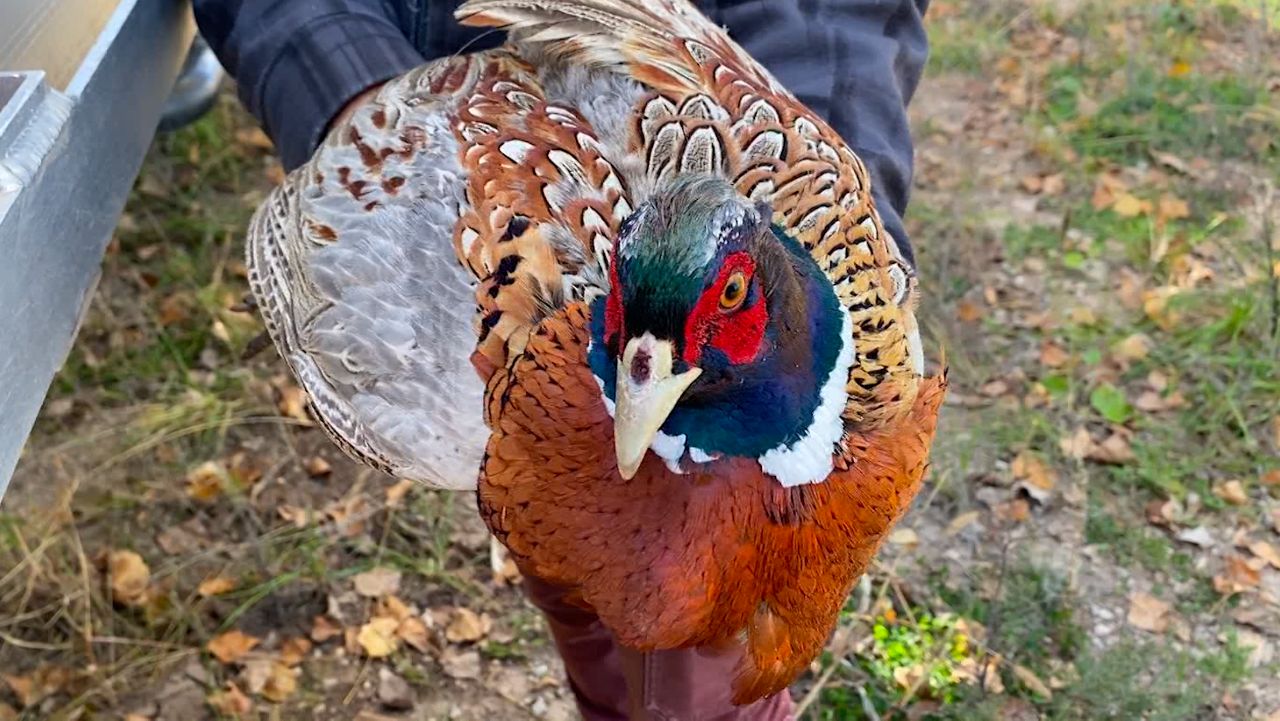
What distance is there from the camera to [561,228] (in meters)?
1.96

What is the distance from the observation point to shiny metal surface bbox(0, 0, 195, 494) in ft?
5.51

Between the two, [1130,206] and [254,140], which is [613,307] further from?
[254,140]

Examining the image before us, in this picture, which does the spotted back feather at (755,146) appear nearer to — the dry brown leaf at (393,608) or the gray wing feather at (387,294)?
the gray wing feather at (387,294)

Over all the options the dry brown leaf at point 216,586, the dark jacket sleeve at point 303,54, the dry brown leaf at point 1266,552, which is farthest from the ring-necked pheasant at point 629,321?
the dry brown leaf at point 1266,552

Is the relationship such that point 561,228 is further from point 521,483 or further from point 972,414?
point 972,414

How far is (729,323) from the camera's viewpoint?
1.52 meters

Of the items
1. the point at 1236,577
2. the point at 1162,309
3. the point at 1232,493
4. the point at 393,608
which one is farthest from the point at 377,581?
the point at 1162,309

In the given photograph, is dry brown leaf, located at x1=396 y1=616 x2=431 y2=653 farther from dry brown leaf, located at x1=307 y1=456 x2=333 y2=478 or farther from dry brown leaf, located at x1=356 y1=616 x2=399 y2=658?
dry brown leaf, located at x1=307 y1=456 x2=333 y2=478

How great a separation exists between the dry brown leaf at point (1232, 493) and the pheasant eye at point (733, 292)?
2403 millimetres

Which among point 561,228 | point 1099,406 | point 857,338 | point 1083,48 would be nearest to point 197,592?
point 561,228

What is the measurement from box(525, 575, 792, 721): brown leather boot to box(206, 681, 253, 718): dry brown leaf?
0.84 meters

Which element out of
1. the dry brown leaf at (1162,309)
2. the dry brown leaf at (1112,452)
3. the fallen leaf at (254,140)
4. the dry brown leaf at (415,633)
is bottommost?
the dry brown leaf at (1112,452)

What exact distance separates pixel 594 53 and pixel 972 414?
1941 mm

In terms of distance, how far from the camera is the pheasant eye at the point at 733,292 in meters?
1.48
